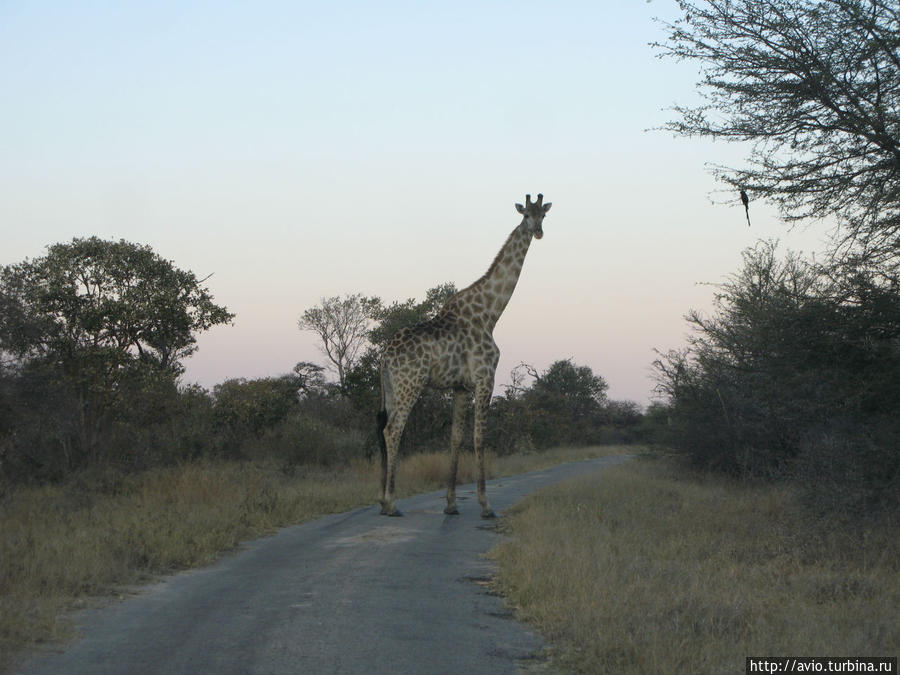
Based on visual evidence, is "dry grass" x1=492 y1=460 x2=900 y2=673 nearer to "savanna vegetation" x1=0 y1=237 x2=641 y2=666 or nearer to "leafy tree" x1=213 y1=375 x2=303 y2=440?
"savanna vegetation" x1=0 y1=237 x2=641 y2=666

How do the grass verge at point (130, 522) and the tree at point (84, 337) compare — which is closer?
the grass verge at point (130, 522)

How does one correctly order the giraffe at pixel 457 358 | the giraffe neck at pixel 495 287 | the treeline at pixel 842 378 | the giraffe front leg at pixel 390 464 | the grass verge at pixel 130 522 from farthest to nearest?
the giraffe neck at pixel 495 287 → the giraffe at pixel 457 358 → the giraffe front leg at pixel 390 464 → the treeline at pixel 842 378 → the grass verge at pixel 130 522

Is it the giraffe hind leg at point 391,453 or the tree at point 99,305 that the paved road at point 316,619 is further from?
the tree at point 99,305

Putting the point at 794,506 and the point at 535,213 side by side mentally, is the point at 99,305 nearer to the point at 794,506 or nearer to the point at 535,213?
the point at 535,213

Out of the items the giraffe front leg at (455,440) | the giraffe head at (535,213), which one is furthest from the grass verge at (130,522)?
the giraffe head at (535,213)

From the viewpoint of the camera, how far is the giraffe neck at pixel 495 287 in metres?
13.3

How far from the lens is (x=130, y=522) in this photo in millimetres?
10195

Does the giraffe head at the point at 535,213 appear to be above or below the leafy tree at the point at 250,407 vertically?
above

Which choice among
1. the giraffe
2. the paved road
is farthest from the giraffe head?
the paved road

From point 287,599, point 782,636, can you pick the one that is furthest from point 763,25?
point 287,599

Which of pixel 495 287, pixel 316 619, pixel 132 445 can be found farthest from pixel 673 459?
pixel 316 619

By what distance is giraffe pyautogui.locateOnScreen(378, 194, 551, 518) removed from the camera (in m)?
12.3

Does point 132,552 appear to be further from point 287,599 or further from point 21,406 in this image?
point 21,406

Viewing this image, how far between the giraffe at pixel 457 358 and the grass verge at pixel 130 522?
1.87 meters
